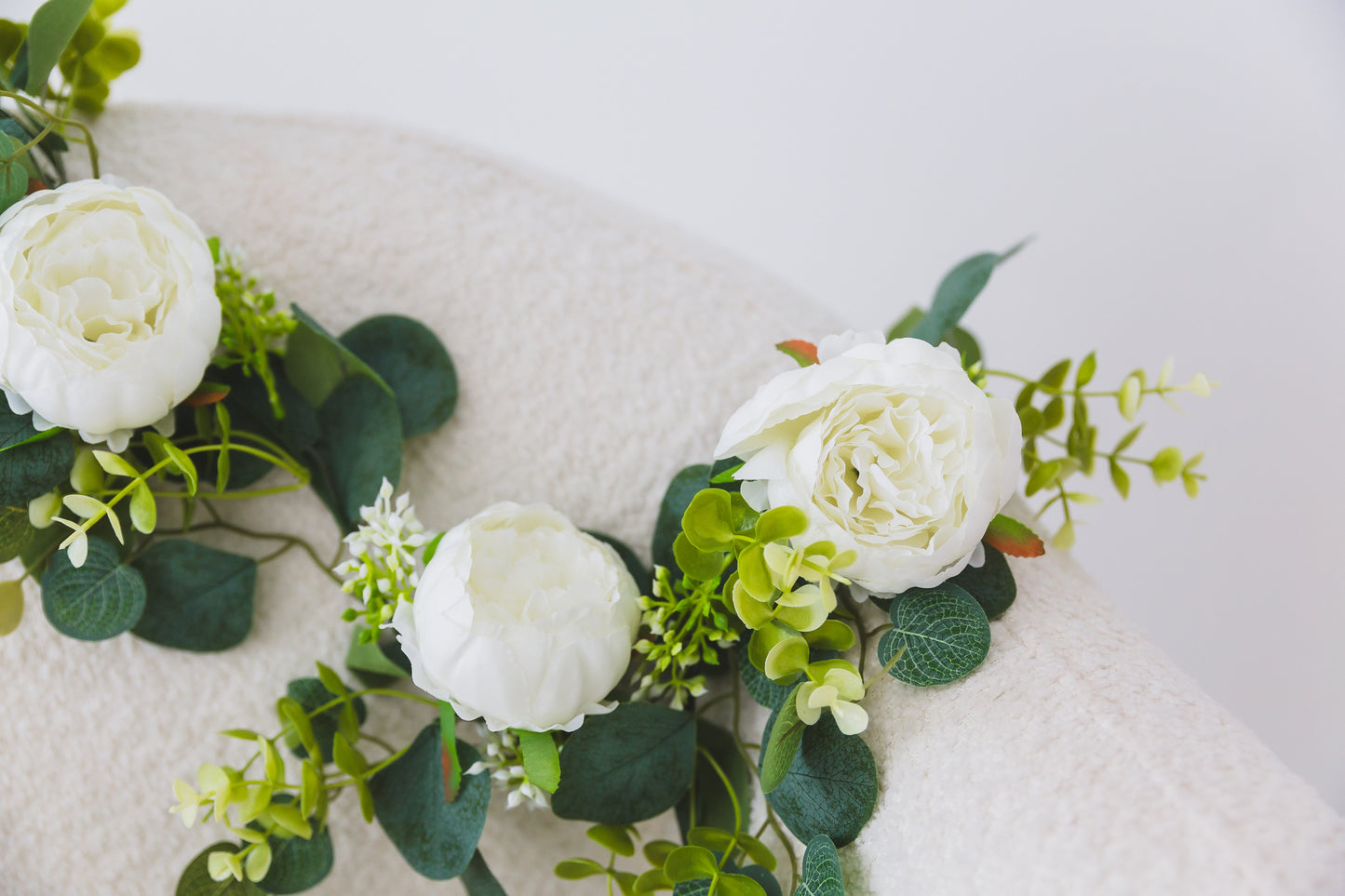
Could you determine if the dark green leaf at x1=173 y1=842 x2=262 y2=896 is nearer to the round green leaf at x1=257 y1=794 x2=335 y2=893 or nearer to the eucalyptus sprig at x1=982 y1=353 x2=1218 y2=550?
the round green leaf at x1=257 y1=794 x2=335 y2=893

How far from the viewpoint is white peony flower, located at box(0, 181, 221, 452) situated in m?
0.33

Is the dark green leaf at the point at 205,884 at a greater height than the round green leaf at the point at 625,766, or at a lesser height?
lesser

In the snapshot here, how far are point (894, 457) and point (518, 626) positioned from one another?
0.16 m

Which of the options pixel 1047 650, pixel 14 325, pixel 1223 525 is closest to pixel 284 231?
pixel 14 325

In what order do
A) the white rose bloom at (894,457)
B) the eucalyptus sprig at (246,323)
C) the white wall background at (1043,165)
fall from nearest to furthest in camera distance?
the white rose bloom at (894,457), the eucalyptus sprig at (246,323), the white wall background at (1043,165)

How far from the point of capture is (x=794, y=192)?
85cm

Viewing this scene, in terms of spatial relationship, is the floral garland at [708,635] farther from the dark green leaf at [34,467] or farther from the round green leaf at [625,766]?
the dark green leaf at [34,467]

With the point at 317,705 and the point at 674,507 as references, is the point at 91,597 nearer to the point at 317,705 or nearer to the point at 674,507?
the point at 317,705

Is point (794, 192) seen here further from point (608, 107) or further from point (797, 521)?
point (797, 521)

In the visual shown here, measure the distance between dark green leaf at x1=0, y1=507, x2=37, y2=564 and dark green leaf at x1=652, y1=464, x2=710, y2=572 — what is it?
294mm

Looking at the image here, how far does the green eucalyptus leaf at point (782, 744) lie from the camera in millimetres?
331

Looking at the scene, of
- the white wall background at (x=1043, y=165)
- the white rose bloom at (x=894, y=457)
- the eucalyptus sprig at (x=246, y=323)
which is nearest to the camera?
the white rose bloom at (x=894, y=457)

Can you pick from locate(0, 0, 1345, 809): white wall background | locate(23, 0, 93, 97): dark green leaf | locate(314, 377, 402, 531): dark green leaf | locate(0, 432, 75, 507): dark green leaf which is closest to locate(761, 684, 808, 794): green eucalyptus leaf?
locate(314, 377, 402, 531): dark green leaf

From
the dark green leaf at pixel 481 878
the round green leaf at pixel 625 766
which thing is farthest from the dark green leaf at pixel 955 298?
the dark green leaf at pixel 481 878
